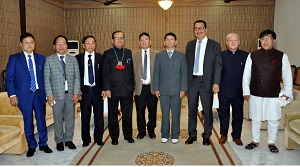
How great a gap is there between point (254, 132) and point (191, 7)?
6.49 metres

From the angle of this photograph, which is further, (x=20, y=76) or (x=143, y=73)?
(x=143, y=73)

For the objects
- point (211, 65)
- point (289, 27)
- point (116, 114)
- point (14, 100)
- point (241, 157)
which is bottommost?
point (241, 157)

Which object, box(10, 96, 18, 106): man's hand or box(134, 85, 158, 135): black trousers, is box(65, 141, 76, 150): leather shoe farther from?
box(134, 85, 158, 135): black trousers

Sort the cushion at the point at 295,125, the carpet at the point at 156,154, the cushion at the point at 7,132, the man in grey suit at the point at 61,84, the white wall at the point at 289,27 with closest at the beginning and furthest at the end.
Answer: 1. the cushion at the point at 7,132
2. the carpet at the point at 156,154
3. the cushion at the point at 295,125
4. the man in grey suit at the point at 61,84
5. the white wall at the point at 289,27

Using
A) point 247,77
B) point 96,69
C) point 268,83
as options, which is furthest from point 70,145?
point 268,83

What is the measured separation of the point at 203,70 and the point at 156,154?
4.33 feet

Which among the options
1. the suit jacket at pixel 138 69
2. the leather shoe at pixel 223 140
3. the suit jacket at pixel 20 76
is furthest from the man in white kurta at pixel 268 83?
the suit jacket at pixel 20 76

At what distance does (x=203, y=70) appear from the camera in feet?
12.1

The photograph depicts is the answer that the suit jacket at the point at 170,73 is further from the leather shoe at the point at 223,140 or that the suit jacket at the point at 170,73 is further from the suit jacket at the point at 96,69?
the leather shoe at the point at 223,140

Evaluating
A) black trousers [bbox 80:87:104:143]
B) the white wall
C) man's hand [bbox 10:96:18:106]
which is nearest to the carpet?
black trousers [bbox 80:87:104:143]

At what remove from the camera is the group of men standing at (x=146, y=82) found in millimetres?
3424

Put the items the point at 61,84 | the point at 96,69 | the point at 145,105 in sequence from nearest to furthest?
the point at 61,84 → the point at 96,69 → the point at 145,105

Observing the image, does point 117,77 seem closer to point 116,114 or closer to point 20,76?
point 116,114

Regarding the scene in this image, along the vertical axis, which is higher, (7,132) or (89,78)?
(89,78)
